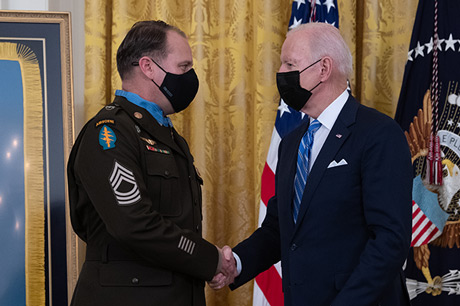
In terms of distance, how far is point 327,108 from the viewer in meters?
2.06

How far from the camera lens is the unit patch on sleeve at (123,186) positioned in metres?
1.87

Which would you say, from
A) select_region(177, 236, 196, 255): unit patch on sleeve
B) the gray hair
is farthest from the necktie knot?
select_region(177, 236, 196, 255): unit patch on sleeve

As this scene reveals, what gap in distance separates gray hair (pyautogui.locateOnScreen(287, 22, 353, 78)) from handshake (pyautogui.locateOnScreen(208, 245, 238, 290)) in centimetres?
84

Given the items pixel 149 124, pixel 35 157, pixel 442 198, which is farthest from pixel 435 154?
pixel 35 157

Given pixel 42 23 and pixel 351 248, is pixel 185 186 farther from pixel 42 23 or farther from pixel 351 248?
pixel 42 23

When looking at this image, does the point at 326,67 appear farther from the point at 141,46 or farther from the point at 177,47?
the point at 141,46

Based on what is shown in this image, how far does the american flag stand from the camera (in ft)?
10.3

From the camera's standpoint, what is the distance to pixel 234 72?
142 inches

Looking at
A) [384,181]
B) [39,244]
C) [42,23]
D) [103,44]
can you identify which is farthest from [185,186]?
[103,44]

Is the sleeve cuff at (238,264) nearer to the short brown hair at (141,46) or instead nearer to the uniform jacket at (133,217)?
the uniform jacket at (133,217)

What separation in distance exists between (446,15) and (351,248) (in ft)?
5.67

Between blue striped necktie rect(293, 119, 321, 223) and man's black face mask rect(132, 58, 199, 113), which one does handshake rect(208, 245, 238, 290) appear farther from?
man's black face mask rect(132, 58, 199, 113)

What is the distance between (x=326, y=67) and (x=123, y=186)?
861mm

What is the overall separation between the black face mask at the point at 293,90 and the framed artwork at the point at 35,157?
1360 millimetres
